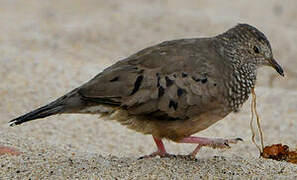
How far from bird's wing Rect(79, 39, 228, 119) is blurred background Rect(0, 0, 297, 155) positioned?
5.68 ft

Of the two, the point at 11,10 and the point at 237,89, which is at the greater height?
the point at 237,89

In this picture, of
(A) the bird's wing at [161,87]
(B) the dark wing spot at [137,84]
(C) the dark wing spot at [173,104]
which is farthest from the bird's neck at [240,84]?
(B) the dark wing spot at [137,84]

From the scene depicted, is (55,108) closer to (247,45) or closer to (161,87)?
(161,87)

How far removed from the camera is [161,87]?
14.8 ft

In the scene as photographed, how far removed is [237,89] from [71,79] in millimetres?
3440

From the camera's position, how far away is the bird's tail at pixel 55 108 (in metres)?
4.42

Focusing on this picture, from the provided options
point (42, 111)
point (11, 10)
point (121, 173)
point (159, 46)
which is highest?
point (159, 46)

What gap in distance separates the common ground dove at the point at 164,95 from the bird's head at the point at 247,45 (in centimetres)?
22

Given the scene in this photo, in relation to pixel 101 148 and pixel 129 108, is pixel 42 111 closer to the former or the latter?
pixel 129 108

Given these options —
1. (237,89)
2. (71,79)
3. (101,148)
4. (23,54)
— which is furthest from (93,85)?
(23,54)

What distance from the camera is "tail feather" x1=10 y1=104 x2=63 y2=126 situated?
4402 millimetres

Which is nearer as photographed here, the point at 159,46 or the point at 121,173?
the point at 121,173

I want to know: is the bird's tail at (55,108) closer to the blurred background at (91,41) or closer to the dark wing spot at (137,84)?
the dark wing spot at (137,84)

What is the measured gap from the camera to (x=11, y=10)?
12.4 metres
